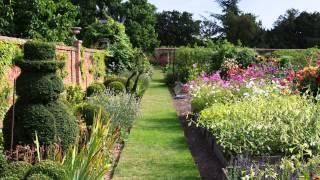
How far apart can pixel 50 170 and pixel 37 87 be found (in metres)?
1.89

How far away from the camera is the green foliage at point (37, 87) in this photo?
18.9ft

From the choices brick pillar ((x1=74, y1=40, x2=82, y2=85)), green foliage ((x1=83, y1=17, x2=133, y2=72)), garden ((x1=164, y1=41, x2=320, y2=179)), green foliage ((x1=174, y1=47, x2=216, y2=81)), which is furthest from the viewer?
green foliage ((x1=174, y1=47, x2=216, y2=81))

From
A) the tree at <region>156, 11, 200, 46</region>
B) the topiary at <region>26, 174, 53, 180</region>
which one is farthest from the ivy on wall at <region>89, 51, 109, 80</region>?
the tree at <region>156, 11, 200, 46</region>

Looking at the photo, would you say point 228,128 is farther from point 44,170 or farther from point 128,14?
point 128,14

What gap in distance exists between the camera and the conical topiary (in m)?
5.72

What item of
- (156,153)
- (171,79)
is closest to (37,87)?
(156,153)

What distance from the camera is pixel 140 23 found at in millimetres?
43906

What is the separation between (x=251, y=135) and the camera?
635cm

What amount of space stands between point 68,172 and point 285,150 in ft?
10.8

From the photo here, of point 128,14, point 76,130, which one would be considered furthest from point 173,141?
point 128,14

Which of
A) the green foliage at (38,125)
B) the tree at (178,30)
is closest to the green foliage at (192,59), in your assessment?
the green foliage at (38,125)

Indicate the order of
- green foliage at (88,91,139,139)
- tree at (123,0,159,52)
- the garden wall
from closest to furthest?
1. green foliage at (88,91,139,139)
2. the garden wall
3. tree at (123,0,159,52)

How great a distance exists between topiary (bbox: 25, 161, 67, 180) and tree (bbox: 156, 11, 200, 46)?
55002mm

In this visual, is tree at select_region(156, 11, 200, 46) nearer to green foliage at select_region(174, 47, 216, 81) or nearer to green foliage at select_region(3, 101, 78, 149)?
green foliage at select_region(174, 47, 216, 81)
